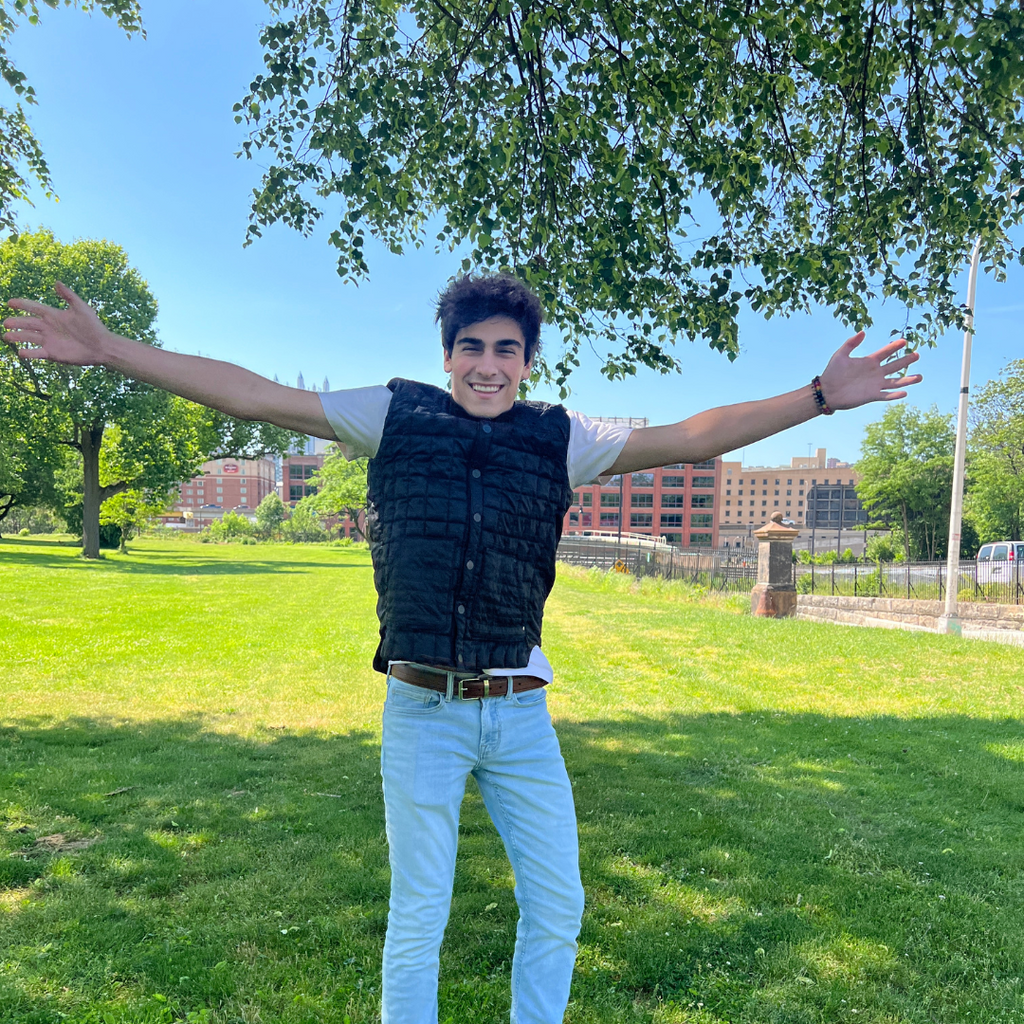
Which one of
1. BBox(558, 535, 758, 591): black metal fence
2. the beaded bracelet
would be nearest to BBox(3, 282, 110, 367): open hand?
the beaded bracelet

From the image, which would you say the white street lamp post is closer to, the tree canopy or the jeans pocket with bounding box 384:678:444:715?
the tree canopy

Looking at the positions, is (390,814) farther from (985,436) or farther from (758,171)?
(985,436)

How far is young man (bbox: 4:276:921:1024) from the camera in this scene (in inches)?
88.6

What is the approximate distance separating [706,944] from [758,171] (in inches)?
230

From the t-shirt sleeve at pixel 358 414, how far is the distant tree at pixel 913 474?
52.7 metres

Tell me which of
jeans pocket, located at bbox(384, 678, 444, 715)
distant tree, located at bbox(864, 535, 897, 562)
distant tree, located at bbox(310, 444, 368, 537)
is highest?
distant tree, located at bbox(310, 444, 368, 537)

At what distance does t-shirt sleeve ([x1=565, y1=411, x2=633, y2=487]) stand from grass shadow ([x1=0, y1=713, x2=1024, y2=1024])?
2158 millimetres

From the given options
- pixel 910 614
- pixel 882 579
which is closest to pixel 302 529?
pixel 882 579

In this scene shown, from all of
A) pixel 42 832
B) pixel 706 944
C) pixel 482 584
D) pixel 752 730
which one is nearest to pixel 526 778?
pixel 482 584

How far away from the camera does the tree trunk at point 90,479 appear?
1287 inches

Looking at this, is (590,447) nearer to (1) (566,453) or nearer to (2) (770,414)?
(1) (566,453)

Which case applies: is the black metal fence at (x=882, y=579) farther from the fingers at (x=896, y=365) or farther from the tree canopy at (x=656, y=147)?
the fingers at (x=896, y=365)

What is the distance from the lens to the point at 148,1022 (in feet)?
9.02

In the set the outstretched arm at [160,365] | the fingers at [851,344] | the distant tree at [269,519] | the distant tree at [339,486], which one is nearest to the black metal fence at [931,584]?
the fingers at [851,344]
